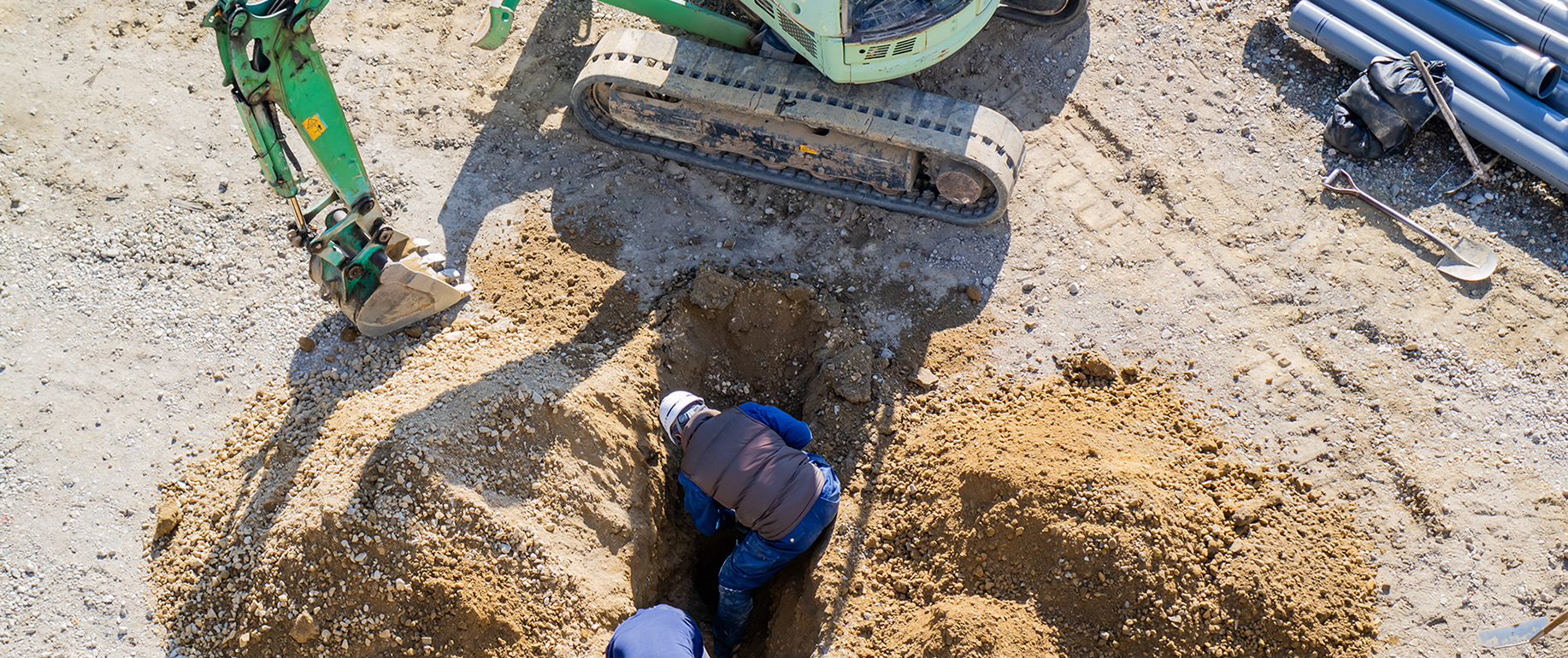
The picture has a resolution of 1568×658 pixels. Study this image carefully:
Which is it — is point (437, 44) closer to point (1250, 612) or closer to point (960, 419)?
point (960, 419)

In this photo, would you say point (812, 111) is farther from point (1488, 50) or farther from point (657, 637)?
point (1488, 50)

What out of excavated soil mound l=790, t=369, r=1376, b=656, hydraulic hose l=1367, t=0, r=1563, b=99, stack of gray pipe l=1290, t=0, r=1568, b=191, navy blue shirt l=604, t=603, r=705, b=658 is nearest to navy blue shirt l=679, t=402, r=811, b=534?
excavated soil mound l=790, t=369, r=1376, b=656

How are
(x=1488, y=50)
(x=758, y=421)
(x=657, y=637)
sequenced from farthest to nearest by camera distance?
1. (x=1488, y=50)
2. (x=758, y=421)
3. (x=657, y=637)

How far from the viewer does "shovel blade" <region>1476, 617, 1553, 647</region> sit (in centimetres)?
586

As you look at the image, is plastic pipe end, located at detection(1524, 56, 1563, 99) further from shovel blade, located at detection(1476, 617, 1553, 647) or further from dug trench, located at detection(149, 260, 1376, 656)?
shovel blade, located at detection(1476, 617, 1553, 647)

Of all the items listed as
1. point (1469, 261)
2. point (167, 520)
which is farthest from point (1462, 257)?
point (167, 520)

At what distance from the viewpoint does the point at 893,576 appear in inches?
251

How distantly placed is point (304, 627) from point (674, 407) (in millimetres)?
2522

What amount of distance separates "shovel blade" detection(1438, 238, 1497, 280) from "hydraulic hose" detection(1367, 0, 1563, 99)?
1420mm

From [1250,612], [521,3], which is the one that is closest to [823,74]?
[521,3]

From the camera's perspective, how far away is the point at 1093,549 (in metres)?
5.91

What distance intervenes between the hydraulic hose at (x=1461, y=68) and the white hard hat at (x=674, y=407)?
674cm

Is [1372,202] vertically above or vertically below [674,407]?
above

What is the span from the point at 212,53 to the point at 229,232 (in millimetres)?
2146
